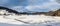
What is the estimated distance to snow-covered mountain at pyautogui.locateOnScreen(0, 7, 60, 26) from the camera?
96 centimetres

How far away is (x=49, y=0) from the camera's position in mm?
1012

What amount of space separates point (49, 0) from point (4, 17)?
39 centimetres

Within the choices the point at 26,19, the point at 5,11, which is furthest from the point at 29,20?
the point at 5,11

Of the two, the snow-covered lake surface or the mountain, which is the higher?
the mountain

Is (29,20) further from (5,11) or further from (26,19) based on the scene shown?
(5,11)

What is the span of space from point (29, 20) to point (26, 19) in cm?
3

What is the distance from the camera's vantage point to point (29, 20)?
98 cm

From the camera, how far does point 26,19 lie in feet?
3.24

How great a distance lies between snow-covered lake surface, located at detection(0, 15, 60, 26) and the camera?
95 cm

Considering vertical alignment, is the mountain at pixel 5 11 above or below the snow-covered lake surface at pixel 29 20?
above

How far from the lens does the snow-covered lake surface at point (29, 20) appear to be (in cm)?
95

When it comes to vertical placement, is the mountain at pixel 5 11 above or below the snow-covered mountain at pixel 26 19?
above

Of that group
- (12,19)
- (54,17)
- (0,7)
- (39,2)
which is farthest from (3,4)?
(54,17)

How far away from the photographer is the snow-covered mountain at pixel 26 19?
96cm
